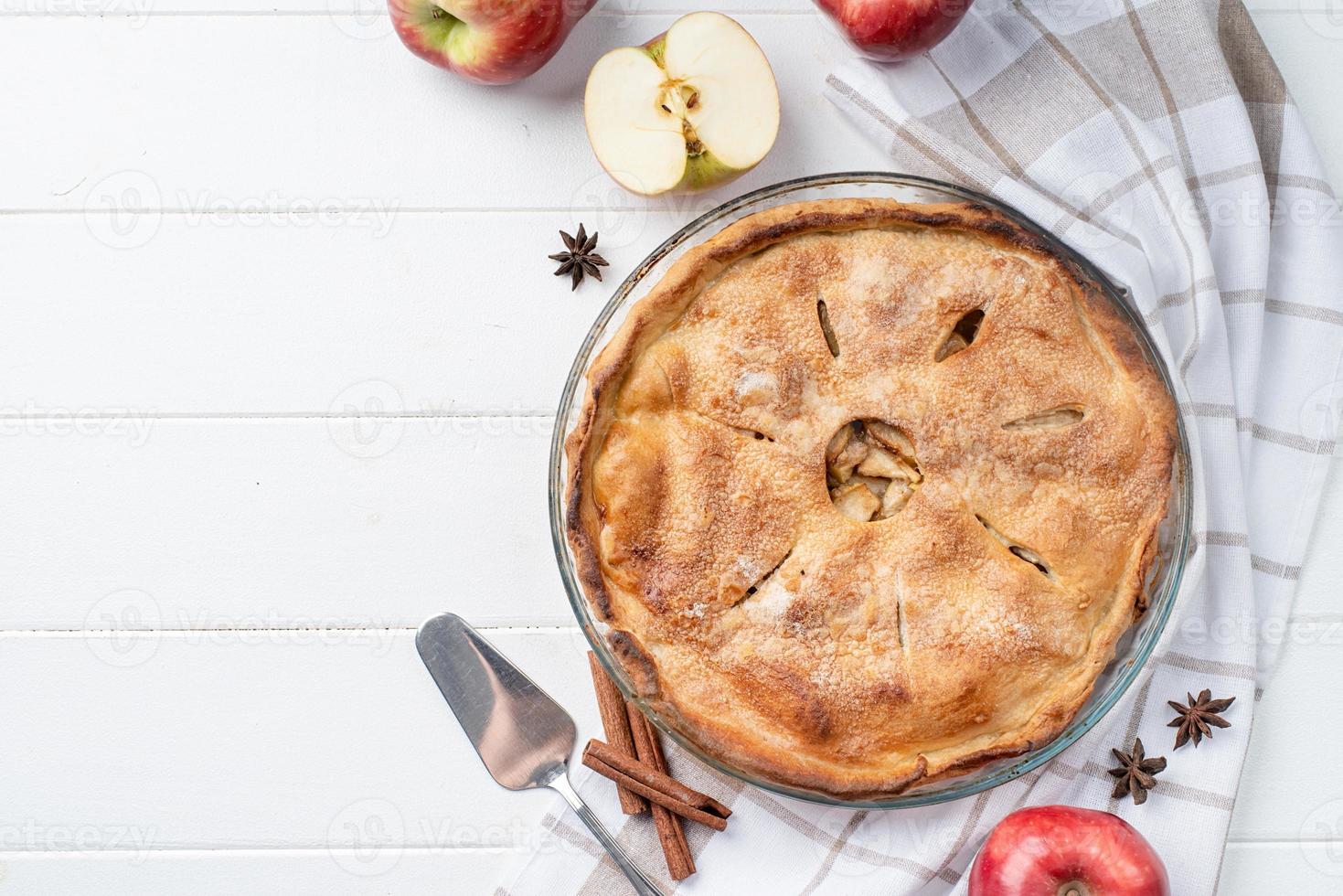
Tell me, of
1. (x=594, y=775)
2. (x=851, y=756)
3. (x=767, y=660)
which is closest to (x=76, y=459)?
(x=594, y=775)

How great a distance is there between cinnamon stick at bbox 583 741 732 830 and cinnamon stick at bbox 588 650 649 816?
24 millimetres

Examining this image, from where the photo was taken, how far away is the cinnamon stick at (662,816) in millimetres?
2037

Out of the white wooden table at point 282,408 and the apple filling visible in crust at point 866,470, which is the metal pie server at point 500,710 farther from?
the apple filling visible in crust at point 866,470

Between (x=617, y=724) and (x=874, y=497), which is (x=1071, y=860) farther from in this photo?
(x=617, y=724)

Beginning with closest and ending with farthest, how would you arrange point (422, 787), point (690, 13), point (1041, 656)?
1. point (1041, 656)
2. point (690, 13)
3. point (422, 787)

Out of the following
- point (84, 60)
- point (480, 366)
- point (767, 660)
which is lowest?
point (767, 660)

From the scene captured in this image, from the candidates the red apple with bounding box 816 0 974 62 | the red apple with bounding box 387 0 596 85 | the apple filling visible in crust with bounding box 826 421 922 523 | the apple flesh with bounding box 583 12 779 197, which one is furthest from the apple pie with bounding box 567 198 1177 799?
the red apple with bounding box 387 0 596 85

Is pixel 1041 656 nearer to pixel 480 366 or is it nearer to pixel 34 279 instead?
pixel 480 366

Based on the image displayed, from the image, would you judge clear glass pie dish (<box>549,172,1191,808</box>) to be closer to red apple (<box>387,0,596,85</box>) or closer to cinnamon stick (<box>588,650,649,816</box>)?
cinnamon stick (<box>588,650,649,816</box>)

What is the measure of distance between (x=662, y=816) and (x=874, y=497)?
29.6 inches

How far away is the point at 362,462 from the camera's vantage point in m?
2.17

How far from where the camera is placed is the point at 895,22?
6.27 feet

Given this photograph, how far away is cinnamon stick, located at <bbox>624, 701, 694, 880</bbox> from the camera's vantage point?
204 cm

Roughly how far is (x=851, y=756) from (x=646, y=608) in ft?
1.43
